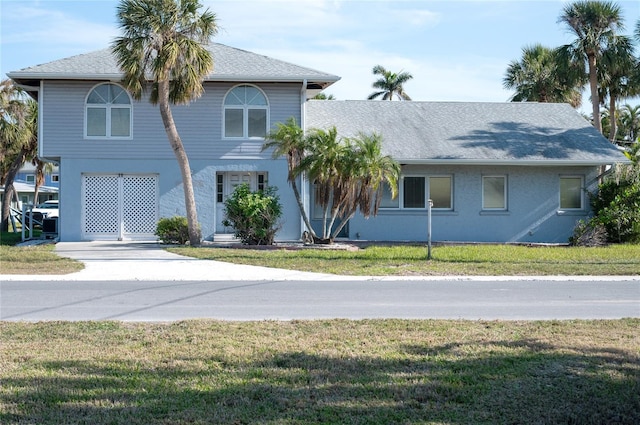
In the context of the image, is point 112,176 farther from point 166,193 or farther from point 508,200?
point 508,200

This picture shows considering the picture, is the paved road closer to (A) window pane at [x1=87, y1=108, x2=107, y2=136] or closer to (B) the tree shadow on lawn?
(B) the tree shadow on lawn

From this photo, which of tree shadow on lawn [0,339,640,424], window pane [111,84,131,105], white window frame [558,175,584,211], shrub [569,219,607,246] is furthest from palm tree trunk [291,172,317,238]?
tree shadow on lawn [0,339,640,424]

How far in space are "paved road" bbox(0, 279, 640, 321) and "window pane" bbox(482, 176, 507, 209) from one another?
1046cm

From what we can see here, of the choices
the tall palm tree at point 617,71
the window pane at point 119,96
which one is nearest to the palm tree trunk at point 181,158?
the window pane at point 119,96

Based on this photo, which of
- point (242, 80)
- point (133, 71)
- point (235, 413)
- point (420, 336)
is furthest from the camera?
point (242, 80)

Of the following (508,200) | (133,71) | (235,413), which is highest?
(133,71)

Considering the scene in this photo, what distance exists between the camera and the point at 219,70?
79.3ft

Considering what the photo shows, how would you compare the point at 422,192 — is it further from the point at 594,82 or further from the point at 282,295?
the point at 282,295

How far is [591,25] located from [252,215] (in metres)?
18.3

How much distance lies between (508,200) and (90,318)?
1855 cm

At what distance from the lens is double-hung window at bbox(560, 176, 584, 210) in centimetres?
2605

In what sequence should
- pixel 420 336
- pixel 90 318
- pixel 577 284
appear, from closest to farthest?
1. pixel 420 336
2. pixel 90 318
3. pixel 577 284

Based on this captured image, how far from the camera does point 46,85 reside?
24141 mm

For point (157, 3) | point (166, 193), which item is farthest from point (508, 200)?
point (157, 3)
